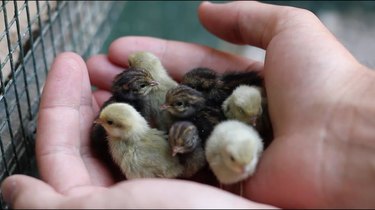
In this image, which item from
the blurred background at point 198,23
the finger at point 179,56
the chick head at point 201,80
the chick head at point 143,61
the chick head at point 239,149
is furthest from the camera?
the blurred background at point 198,23

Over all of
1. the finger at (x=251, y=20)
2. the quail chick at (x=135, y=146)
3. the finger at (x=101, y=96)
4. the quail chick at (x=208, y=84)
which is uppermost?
the finger at (x=251, y=20)

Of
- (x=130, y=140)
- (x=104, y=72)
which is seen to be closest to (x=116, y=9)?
(x=104, y=72)

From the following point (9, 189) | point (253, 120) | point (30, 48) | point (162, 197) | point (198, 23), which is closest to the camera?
point (162, 197)

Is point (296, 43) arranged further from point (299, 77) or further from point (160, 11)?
point (160, 11)

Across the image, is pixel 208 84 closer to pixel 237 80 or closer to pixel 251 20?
pixel 237 80

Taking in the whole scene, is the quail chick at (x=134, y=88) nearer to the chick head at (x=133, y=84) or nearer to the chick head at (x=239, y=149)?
the chick head at (x=133, y=84)

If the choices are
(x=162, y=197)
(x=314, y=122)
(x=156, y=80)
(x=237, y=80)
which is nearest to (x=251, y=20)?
(x=237, y=80)

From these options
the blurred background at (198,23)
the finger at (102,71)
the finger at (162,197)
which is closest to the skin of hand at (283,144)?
the finger at (162,197)
